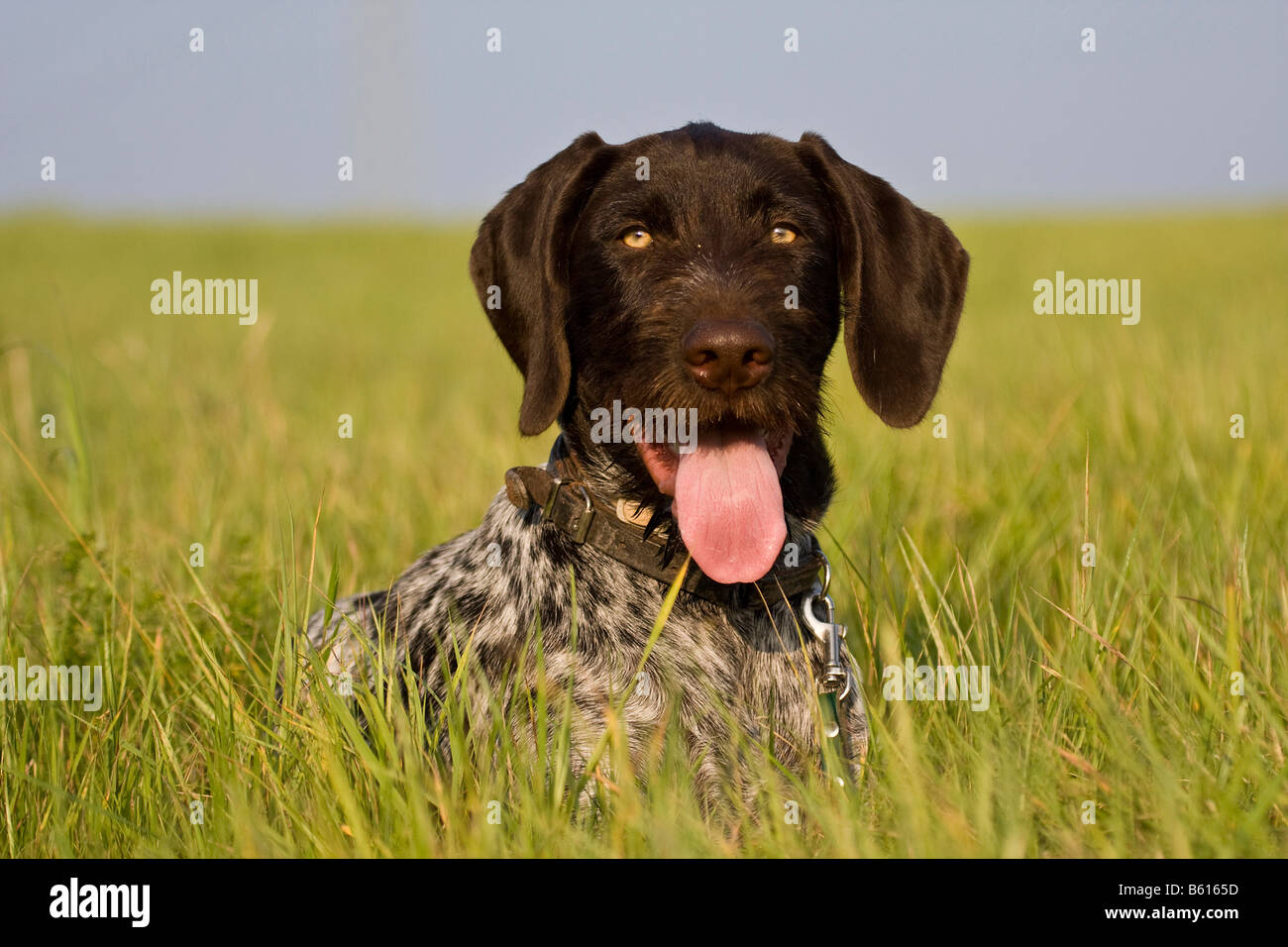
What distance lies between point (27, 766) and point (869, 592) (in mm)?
2646

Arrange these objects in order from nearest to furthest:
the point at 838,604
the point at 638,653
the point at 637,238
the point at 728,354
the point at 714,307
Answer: the point at 728,354 → the point at 714,307 → the point at 638,653 → the point at 637,238 → the point at 838,604

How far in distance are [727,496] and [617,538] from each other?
1.16 feet

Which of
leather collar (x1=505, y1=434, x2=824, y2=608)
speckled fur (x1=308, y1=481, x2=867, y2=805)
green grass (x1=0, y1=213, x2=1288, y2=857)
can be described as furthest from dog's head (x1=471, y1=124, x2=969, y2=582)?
green grass (x1=0, y1=213, x2=1288, y2=857)

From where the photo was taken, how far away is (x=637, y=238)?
11.8 feet

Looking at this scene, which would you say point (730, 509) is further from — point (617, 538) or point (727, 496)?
point (617, 538)

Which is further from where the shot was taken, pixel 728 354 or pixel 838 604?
pixel 838 604

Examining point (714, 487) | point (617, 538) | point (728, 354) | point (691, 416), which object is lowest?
point (617, 538)

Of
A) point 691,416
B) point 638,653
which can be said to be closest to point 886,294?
point 691,416

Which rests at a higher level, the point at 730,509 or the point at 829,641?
the point at 730,509

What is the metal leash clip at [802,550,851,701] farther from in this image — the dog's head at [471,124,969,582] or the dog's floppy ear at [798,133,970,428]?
the dog's floppy ear at [798,133,970,428]

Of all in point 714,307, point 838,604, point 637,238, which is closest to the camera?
point 714,307

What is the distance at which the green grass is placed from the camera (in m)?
2.76

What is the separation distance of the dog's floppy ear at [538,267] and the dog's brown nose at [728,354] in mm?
495
